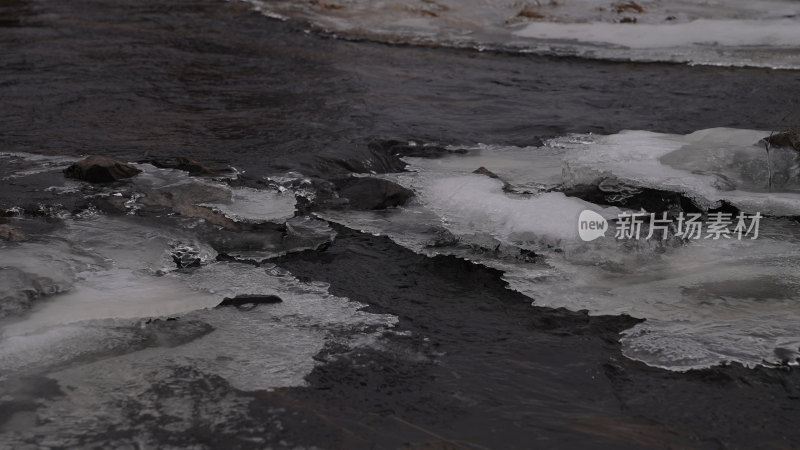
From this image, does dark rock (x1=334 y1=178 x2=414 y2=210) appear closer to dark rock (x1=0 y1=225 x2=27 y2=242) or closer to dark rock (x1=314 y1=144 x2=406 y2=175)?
dark rock (x1=314 y1=144 x2=406 y2=175)

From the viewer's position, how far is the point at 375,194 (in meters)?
5.06

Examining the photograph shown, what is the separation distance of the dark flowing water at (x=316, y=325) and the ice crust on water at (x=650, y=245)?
4.9 inches

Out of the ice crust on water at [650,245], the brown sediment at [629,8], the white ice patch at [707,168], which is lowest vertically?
the ice crust on water at [650,245]

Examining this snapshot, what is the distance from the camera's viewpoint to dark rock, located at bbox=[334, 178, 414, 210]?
501cm

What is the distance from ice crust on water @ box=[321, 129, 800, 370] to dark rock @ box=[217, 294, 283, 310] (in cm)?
93

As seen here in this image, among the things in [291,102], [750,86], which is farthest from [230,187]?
[750,86]

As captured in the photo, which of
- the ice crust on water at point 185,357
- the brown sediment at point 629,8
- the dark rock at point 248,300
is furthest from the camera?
the brown sediment at point 629,8

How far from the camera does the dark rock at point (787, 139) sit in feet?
16.5

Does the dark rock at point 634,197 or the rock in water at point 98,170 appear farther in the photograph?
the rock in water at point 98,170

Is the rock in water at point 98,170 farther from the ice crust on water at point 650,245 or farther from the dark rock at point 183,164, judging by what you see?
the ice crust on water at point 650,245

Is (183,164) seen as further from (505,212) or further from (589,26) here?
(589,26)

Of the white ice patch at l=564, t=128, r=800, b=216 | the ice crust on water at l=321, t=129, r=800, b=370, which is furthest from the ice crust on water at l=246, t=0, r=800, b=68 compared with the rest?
the ice crust on water at l=321, t=129, r=800, b=370

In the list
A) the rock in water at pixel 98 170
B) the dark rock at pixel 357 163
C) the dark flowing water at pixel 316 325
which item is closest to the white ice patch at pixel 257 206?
the dark flowing water at pixel 316 325

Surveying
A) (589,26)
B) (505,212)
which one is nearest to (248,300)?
(505,212)
